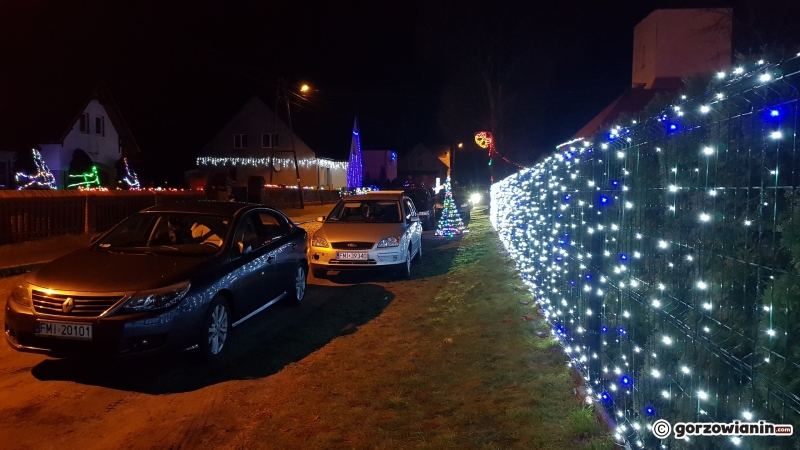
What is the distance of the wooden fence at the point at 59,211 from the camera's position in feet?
47.2

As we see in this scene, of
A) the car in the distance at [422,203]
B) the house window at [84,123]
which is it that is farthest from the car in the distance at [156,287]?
the house window at [84,123]

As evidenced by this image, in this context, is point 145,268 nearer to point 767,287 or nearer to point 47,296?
point 47,296

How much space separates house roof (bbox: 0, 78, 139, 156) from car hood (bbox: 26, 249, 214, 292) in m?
26.6

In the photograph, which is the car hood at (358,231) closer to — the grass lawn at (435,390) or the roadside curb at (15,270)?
the grass lawn at (435,390)

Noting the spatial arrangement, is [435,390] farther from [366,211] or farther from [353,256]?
[366,211]

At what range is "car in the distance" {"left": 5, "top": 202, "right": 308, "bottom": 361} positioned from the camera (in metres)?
5.18

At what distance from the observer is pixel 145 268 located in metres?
5.82

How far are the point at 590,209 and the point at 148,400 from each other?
4.20 meters

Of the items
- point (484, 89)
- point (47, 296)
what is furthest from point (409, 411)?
point (484, 89)

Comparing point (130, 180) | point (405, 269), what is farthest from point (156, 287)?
point (130, 180)

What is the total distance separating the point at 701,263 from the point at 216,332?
493cm

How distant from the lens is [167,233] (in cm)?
715

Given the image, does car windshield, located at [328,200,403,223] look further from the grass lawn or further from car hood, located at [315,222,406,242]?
the grass lawn

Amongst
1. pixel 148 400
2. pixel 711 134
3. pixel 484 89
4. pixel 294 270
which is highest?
pixel 484 89
